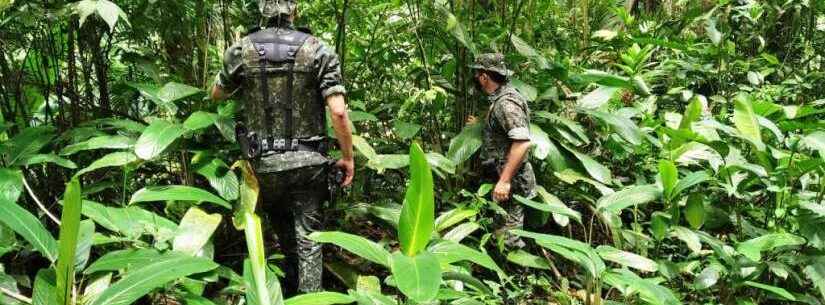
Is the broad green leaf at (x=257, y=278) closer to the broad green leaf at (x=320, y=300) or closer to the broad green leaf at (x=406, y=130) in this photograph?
the broad green leaf at (x=320, y=300)

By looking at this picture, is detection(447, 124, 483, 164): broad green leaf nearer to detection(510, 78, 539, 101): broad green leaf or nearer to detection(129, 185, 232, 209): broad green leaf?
detection(510, 78, 539, 101): broad green leaf

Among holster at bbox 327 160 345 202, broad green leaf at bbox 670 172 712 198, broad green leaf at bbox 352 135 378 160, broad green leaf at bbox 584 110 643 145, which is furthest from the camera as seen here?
broad green leaf at bbox 584 110 643 145

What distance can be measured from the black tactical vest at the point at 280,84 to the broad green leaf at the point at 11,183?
3.32 feet

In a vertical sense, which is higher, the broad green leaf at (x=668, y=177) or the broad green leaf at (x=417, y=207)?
the broad green leaf at (x=417, y=207)

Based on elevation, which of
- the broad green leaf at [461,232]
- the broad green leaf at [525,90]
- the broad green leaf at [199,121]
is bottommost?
the broad green leaf at [461,232]

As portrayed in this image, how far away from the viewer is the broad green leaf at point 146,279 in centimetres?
144

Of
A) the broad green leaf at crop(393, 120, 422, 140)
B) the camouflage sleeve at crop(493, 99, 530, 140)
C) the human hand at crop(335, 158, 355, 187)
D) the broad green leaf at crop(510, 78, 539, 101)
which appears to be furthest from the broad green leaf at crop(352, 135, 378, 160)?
the broad green leaf at crop(510, 78, 539, 101)

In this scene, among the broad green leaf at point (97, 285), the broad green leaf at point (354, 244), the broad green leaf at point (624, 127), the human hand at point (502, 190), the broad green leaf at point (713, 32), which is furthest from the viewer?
the broad green leaf at point (713, 32)

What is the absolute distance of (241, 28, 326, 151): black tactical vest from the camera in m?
2.91

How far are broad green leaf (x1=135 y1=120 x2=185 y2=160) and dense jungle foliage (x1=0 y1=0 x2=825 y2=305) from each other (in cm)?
1

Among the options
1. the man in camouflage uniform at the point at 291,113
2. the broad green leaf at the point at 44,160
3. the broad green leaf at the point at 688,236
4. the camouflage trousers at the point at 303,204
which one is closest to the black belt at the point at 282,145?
the man in camouflage uniform at the point at 291,113

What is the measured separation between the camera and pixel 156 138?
→ 2809mm

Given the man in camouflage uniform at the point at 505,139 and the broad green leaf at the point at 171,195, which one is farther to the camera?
the man in camouflage uniform at the point at 505,139

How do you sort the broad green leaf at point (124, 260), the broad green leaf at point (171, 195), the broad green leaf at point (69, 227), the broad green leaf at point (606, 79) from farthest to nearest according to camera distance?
the broad green leaf at point (606, 79)
the broad green leaf at point (171, 195)
the broad green leaf at point (124, 260)
the broad green leaf at point (69, 227)
